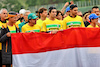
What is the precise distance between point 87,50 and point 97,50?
30cm

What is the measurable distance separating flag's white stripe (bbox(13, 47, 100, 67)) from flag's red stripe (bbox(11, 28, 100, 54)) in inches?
4.3

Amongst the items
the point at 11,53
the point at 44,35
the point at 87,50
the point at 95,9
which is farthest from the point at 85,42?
the point at 95,9

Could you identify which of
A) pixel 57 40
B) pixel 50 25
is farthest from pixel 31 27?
pixel 57 40

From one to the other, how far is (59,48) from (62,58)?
0.92 feet

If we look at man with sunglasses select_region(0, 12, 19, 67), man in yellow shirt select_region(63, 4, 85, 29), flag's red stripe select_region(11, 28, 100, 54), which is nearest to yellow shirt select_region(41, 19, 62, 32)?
man in yellow shirt select_region(63, 4, 85, 29)

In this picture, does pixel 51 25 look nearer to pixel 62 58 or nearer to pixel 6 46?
pixel 62 58

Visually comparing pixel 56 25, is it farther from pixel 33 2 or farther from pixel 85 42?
pixel 33 2

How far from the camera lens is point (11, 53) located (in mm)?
6332

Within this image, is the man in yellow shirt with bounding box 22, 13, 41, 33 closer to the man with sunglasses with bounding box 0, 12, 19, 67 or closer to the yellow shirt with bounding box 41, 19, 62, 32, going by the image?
the yellow shirt with bounding box 41, 19, 62, 32

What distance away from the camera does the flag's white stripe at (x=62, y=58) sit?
6418 millimetres

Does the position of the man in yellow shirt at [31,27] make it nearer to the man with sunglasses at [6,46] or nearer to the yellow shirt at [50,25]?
the yellow shirt at [50,25]

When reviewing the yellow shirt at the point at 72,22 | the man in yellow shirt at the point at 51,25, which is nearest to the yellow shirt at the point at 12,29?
the man in yellow shirt at the point at 51,25

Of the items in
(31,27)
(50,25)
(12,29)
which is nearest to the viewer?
(12,29)

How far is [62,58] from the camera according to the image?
6512mm
